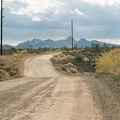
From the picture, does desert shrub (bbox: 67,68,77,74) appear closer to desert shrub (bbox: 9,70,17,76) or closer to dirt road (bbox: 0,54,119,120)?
desert shrub (bbox: 9,70,17,76)

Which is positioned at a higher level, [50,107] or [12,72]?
[50,107]

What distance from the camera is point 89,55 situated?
78.7m

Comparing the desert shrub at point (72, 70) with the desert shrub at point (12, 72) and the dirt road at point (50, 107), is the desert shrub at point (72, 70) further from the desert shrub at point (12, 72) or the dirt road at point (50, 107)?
the dirt road at point (50, 107)

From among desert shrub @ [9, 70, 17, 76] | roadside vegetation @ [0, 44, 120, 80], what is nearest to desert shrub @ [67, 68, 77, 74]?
roadside vegetation @ [0, 44, 120, 80]

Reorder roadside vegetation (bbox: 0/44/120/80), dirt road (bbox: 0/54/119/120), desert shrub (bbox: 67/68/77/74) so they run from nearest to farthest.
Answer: dirt road (bbox: 0/54/119/120) → roadside vegetation (bbox: 0/44/120/80) → desert shrub (bbox: 67/68/77/74)

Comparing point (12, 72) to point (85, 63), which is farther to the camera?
point (85, 63)

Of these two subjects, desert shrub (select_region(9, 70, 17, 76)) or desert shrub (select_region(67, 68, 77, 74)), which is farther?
desert shrub (select_region(67, 68, 77, 74))

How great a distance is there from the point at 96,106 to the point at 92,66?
4991cm

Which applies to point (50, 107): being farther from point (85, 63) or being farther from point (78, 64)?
point (85, 63)

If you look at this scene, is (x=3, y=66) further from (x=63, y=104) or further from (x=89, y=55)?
(x=63, y=104)

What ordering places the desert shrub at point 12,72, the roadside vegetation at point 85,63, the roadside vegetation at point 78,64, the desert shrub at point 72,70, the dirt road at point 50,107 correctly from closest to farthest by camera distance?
the dirt road at point 50,107, the roadside vegetation at point 78,64, the roadside vegetation at point 85,63, the desert shrub at point 12,72, the desert shrub at point 72,70

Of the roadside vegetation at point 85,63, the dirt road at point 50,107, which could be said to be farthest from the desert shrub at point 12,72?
the dirt road at point 50,107

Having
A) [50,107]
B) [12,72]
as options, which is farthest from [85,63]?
[50,107]

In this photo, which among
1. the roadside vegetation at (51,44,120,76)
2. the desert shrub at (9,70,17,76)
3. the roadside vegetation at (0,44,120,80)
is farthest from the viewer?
the desert shrub at (9,70,17,76)
